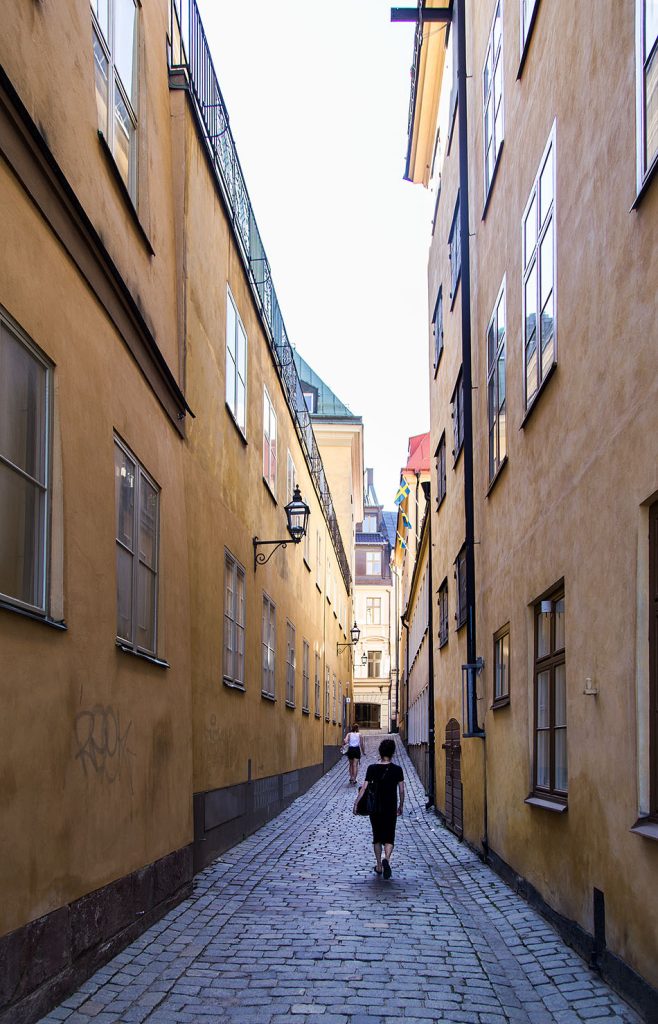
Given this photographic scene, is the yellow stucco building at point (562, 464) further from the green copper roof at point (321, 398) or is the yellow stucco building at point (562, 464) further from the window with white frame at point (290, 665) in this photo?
the green copper roof at point (321, 398)

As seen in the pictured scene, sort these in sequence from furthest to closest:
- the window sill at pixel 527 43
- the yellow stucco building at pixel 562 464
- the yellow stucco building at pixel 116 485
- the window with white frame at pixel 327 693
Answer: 1. the window with white frame at pixel 327 693
2. the window sill at pixel 527 43
3. the yellow stucco building at pixel 562 464
4. the yellow stucco building at pixel 116 485

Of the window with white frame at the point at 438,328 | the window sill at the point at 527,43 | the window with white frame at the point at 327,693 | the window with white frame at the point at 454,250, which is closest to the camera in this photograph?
the window sill at the point at 527,43

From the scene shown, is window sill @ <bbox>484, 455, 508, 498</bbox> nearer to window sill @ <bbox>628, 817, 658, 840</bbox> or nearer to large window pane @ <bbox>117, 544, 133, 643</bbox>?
large window pane @ <bbox>117, 544, 133, 643</bbox>

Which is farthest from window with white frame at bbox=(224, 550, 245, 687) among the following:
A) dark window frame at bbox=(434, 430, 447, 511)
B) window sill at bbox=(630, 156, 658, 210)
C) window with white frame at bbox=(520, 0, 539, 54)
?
window sill at bbox=(630, 156, 658, 210)

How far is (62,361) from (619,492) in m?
3.21

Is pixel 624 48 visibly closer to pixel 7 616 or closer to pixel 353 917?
pixel 7 616

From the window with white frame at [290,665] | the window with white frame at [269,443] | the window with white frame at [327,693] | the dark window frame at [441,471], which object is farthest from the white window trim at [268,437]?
the window with white frame at [327,693]

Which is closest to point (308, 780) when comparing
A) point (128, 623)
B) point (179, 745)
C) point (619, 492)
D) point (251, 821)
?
point (251, 821)

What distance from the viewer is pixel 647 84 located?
226 inches

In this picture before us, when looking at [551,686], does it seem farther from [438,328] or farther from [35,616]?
[438,328]

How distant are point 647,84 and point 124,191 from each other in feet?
12.5

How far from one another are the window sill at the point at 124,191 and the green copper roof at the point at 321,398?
40.4 m

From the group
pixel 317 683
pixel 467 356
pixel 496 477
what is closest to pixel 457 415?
pixel 467 356

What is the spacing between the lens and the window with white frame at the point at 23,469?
5.46 m
